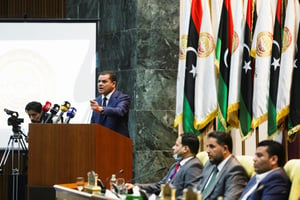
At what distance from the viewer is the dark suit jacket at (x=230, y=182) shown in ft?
22.4

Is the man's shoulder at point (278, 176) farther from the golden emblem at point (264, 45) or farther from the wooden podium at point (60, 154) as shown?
the golden emblem at point (264, 45)

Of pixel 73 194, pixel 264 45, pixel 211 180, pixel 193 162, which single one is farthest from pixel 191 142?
pixel 264 45

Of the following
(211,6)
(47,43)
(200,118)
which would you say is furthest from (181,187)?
(47,43)

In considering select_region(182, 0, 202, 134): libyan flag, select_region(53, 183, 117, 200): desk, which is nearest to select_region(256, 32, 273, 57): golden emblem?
select_region(182, 0, 202, 134): libyan flag

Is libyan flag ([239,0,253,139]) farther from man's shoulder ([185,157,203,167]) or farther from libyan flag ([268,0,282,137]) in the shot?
man's shoulder ([185,157,203,167])

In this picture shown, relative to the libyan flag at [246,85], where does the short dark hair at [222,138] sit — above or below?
below

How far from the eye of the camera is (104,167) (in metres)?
8.23

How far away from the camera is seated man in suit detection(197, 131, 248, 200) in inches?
270

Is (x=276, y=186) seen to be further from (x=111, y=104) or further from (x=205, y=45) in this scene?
(x=205, y=45)

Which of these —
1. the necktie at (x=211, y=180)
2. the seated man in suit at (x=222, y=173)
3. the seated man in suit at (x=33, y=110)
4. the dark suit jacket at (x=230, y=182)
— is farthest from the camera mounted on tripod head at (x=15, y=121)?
the dark suit jacket at (x=230, y=182)

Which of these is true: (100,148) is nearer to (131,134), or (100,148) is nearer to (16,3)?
(131,134)

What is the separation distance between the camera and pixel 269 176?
20.1 feet

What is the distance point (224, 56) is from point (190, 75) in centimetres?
61

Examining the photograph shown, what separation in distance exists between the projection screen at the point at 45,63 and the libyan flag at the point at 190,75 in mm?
2230
